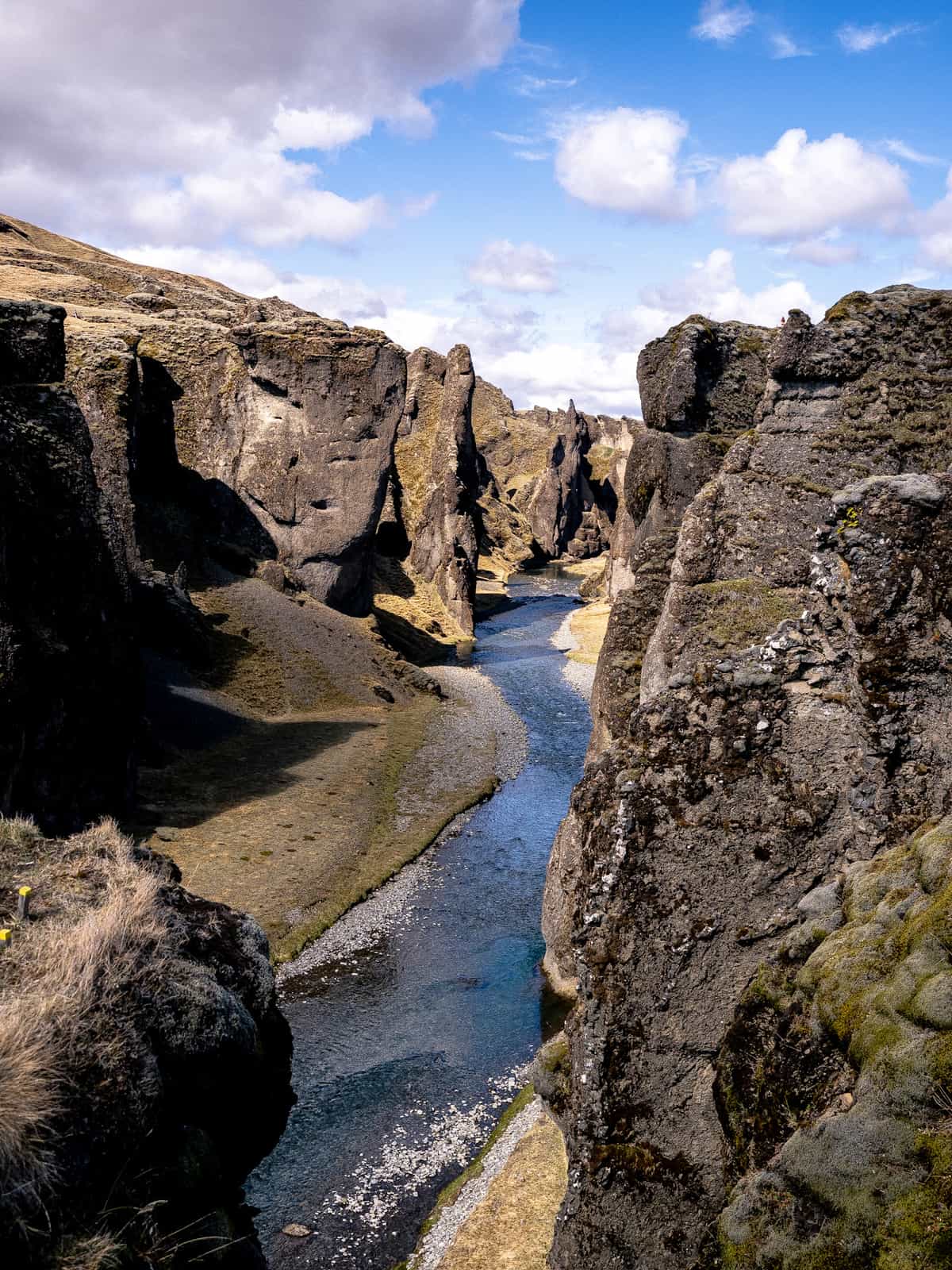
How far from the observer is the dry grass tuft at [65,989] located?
362 inches

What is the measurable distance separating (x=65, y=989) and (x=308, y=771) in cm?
2566

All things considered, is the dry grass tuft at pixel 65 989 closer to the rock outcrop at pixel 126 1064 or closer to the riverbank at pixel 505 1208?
the rock outcrop at pixel 126 1064

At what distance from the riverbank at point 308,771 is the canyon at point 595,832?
8.0 inches

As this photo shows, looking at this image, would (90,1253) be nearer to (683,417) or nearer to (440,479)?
(683,417)

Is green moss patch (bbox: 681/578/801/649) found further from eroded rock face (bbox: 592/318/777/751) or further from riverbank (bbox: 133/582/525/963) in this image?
riverbank (bbox: 133/582/525/963)

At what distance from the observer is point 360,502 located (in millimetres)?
58094

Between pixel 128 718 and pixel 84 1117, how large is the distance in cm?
2068

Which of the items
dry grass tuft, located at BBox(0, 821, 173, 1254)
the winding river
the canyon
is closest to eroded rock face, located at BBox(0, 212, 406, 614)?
the canyon

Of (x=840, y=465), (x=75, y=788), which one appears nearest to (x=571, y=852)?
(x=840, y=465)

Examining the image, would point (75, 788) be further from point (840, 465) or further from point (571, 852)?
point (840, 465)

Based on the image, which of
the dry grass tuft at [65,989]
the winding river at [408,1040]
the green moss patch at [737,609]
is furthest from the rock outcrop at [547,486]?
the dry grass tuft at [65,989]

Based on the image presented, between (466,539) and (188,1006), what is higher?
(466,539)

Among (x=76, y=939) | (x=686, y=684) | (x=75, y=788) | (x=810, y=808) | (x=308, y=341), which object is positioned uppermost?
(x=308, y=341)

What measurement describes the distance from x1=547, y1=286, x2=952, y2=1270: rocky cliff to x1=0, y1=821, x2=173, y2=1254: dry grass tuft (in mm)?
4955
